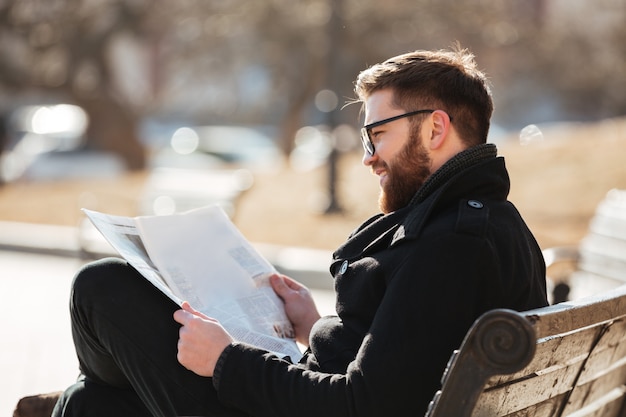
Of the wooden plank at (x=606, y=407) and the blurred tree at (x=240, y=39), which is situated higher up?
the blurred tree at (x=240, y=39)

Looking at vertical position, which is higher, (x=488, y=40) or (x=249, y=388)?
(x=488, y=40)

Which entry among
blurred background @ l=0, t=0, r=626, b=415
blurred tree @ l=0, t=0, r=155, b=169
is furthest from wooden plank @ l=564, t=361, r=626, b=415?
blurred tree @ l=0, t=0, r=155, b=169

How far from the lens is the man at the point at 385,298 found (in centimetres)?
215

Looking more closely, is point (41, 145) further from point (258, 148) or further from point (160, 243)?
point (160, 243)

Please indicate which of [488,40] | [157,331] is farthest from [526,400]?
[488,40]

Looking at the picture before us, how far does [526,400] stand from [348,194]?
40.4ft

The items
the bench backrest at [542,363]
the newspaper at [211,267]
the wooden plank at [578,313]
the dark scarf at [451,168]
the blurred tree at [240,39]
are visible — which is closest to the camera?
the bench backrest at [542,363]

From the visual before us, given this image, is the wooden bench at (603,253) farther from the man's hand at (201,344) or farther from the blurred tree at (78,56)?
the blurred tree at (78,56)

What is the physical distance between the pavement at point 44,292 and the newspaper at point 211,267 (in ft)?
7.00

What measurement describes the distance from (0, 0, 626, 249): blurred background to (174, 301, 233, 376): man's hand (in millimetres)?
7750

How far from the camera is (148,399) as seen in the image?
2518mm

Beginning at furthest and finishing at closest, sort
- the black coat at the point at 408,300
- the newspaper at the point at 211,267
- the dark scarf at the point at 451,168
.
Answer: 1. the newspaper at the point at 211,267
2. the dark scarf at the point at 451,168
3. the black coat at the point at 408,300

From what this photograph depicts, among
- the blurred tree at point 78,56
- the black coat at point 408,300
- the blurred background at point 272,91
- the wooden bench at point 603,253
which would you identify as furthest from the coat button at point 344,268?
the blurred tree at point 78,56

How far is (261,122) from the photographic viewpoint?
41.3m
